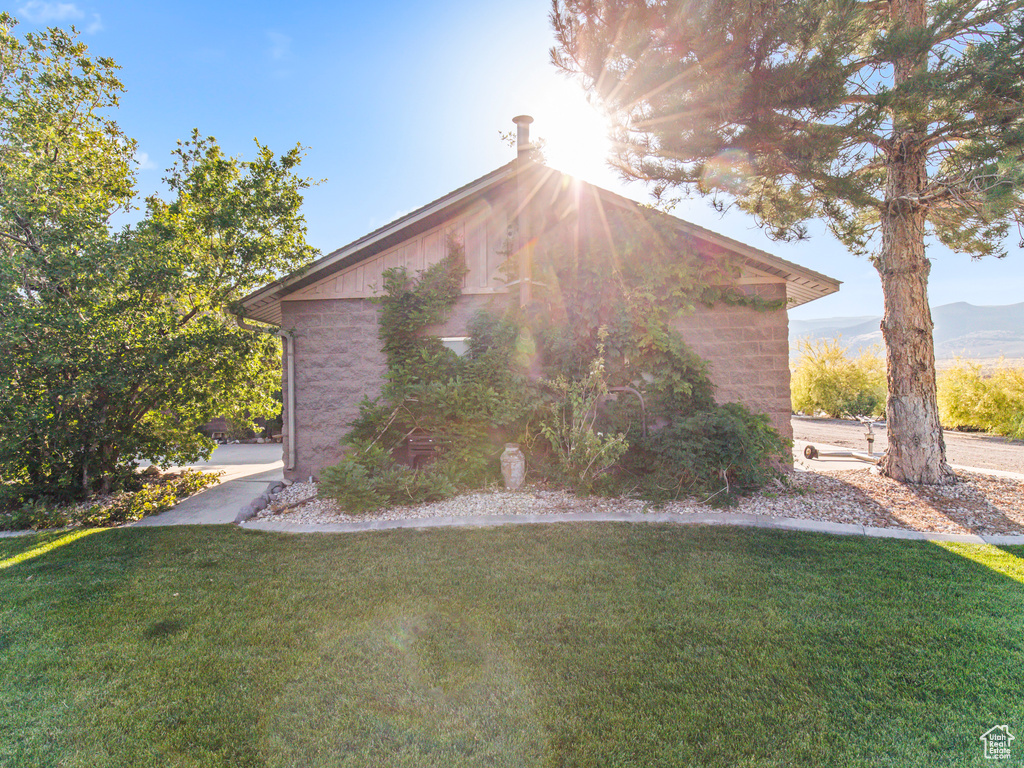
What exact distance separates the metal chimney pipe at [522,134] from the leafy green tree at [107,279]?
11.7 feet

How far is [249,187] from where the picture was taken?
7.48 m

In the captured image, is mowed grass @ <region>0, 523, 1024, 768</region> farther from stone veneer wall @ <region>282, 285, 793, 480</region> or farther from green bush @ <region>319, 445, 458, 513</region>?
stone veneer wall @ <region>282, 285, 793, 480</region>

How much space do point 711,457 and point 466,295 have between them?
4299 millimetres

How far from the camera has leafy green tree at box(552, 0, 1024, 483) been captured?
532 centimetres

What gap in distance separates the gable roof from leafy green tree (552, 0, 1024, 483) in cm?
59

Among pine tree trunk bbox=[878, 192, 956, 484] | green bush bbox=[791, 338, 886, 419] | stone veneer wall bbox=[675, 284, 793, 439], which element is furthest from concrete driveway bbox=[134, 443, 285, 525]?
green bush bbox=[791, 338, 886, 419]

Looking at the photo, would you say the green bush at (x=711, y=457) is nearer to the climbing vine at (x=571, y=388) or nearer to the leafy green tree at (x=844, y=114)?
the climbing vine at (x=571, y=388)

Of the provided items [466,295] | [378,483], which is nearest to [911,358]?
[466,295]

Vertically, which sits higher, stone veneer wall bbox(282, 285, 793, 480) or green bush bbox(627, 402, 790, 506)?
stone veneer wall bbox(282, 285, 793, 480)

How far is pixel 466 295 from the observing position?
7688 mm

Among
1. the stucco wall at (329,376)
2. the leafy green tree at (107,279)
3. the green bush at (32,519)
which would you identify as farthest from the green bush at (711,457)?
the green bush at (32,519)

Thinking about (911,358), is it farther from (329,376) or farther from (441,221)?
(329,376)

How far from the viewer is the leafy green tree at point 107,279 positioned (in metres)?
6.00

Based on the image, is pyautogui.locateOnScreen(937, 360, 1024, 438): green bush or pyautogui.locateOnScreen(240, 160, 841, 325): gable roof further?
pyautogui.locateOnScreen(937, 360, 1024, 438): green bush
